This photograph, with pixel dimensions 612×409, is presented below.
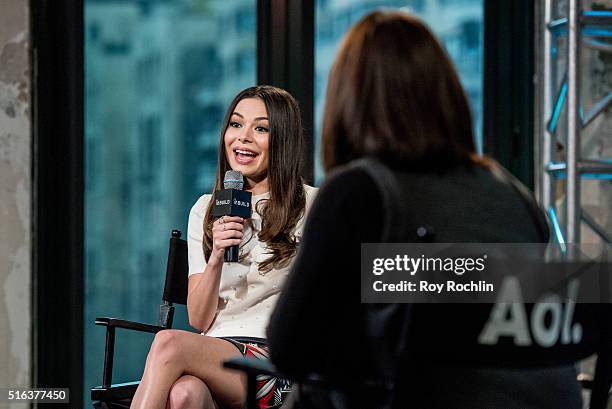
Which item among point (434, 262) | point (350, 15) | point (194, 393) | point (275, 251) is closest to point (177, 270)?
point (275, 251)

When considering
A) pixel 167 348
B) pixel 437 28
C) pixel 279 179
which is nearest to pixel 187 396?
pixel 167 348

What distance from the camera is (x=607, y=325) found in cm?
142

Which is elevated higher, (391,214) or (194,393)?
(391,214)

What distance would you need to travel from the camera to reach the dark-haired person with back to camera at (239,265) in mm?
2275

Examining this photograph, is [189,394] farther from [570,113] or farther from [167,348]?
[570,113]

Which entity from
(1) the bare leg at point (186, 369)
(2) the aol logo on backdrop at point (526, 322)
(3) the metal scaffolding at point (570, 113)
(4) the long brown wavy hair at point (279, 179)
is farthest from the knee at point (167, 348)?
(3) the metal scaffolding at point (570, 113)

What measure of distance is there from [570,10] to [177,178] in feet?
5.62

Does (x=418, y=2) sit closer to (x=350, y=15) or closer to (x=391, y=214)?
(x=350, y=15)

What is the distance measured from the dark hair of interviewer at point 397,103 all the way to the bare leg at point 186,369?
1059 millimetres

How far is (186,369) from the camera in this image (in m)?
2.29

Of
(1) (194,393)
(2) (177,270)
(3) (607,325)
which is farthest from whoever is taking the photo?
(2) (177,270)

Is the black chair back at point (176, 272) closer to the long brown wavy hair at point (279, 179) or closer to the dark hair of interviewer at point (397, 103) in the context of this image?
the long brown wavy hair at point (279, 179)

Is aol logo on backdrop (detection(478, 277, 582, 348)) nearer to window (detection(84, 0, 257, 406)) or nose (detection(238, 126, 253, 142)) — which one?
nose (detection(238, 126, 253, 142))

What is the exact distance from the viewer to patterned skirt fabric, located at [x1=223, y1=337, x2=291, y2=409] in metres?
2.37
